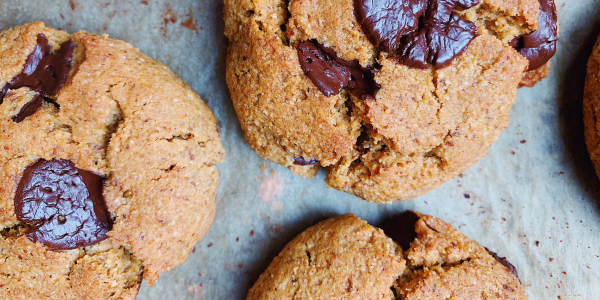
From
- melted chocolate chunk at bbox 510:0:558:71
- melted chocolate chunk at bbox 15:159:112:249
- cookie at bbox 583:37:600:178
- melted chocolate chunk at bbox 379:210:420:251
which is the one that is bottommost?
melted chocolate chunk at bbox 15:159:112:249

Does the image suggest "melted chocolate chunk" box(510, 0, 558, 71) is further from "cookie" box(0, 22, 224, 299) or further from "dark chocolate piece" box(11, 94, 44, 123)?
"dark chocolate piece" box(11, 94, 44, 123)

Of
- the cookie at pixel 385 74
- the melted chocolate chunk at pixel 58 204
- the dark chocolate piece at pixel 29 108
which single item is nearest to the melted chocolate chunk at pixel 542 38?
the cookie at pixel 385 74

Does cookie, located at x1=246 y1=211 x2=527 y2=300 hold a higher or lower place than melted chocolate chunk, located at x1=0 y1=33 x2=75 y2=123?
lower

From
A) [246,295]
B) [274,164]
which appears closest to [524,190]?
[274,164]

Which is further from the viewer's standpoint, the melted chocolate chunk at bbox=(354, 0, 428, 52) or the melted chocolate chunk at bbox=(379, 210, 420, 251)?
the melted chocolate chunk at bbox=(379, 210, 420, 251)

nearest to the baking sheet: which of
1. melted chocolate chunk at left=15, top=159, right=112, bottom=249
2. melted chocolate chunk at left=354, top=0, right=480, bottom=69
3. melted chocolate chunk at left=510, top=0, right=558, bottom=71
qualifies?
melted chocolate chunk at left=510, top=0, right=558, bottom=71

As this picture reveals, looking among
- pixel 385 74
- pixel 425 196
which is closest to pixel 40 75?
pixel 385 74

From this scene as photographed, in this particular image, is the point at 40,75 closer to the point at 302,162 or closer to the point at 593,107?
the point at 302,162
